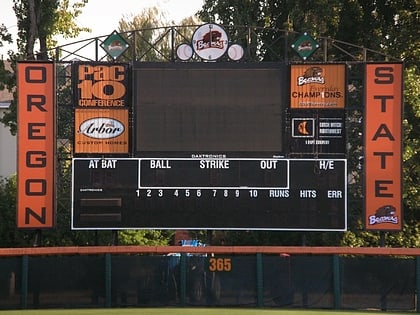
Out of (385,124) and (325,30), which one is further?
(325,30)

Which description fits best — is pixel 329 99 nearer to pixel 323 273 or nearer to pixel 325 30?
pixel 323 273

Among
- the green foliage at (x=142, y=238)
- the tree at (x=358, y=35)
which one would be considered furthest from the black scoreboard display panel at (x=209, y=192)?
the green foliage at (x=142, y=238)

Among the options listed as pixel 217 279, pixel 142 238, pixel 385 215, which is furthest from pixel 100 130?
pixel 142 238

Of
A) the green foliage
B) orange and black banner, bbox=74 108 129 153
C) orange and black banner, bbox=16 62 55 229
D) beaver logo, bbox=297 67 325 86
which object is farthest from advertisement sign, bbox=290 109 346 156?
the green foliage

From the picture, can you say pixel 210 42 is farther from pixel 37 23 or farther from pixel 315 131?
pixel 37 23

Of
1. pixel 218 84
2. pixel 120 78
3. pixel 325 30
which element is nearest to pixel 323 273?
pixel 218 84

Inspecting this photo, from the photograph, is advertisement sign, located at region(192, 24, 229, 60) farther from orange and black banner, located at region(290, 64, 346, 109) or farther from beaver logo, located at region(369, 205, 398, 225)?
beaver logo, located at region(369, 205, 398, 225)

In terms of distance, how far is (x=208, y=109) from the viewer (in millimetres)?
18547

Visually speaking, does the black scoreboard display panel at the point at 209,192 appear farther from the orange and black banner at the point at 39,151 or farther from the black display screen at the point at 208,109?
the orange and black banner at the point at 39,151

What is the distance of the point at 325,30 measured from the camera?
27047 millimetres

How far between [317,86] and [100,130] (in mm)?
4477

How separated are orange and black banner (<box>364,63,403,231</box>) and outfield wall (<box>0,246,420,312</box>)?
96 centimetres

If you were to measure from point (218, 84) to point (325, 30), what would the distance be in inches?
365

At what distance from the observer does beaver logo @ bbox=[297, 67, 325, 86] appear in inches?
742
